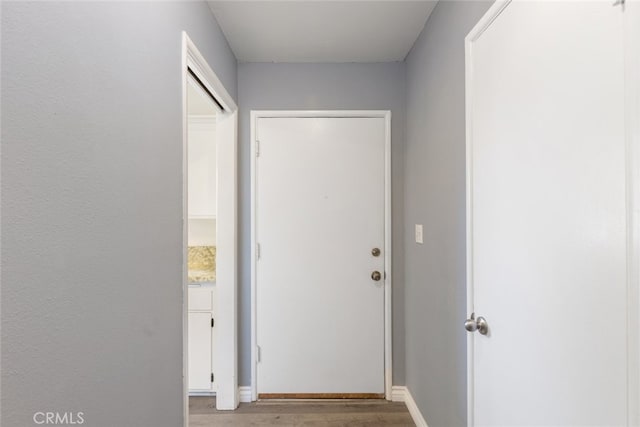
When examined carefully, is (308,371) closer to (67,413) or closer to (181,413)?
(181,413)

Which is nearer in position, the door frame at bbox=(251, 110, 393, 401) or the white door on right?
the white door on right

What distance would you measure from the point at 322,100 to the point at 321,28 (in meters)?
0.50

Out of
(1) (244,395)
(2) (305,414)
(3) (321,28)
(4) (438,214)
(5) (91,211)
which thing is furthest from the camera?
(1) (244,395)

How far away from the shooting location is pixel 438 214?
65.6 inches

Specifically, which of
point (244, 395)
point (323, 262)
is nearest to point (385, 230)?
point (323, 262)

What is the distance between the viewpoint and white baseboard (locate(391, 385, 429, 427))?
1.98 metres

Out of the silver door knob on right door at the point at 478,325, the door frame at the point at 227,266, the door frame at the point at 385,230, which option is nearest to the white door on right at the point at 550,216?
the silver door knob on right door at the point at 478,325

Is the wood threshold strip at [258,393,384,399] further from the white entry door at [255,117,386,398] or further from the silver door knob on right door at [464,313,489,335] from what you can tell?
the silver door knob on right door at [464,313,489,335]

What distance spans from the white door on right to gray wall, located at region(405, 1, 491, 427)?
6.3 inches

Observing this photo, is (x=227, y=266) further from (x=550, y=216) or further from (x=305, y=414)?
(x=550, y=216)

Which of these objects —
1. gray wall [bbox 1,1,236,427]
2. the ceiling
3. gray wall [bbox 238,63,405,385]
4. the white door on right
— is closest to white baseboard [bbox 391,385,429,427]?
gray wall [bbox 238,63,405,385]

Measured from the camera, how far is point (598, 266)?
0.73 m

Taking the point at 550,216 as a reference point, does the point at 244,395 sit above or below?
below

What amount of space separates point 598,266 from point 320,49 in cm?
197
